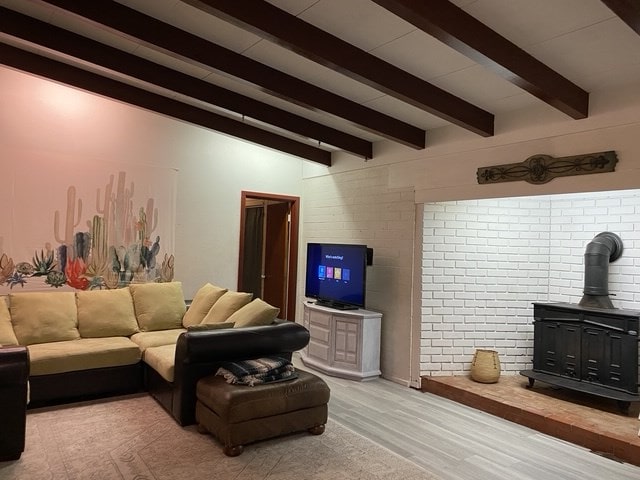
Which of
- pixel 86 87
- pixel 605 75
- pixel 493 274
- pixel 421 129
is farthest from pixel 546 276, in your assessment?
pixel 86 87

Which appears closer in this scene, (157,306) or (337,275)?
(157,306)

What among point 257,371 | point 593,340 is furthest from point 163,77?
point 593,340

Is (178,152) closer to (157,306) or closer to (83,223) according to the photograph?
(83,223)

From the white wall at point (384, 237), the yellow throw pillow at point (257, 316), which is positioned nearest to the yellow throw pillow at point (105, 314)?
the yellow throw pillow at point (257, 316)

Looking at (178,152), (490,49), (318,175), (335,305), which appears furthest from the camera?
(318,175)

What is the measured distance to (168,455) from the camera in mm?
3008

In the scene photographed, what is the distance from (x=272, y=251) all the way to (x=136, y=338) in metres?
2.70

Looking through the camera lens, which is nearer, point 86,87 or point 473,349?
point 86,87

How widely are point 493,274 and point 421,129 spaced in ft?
5.44

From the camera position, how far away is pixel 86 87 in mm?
4430

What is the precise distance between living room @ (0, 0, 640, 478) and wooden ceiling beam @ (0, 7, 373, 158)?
608 millimetres

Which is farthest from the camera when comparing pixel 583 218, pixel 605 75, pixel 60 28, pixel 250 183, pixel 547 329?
pixel 250 183

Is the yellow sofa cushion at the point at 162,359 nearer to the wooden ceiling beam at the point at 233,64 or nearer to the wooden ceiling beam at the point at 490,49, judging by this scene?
the wooden ceiling beam at the point at 233,64

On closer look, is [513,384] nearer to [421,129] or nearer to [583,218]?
[583,218]
